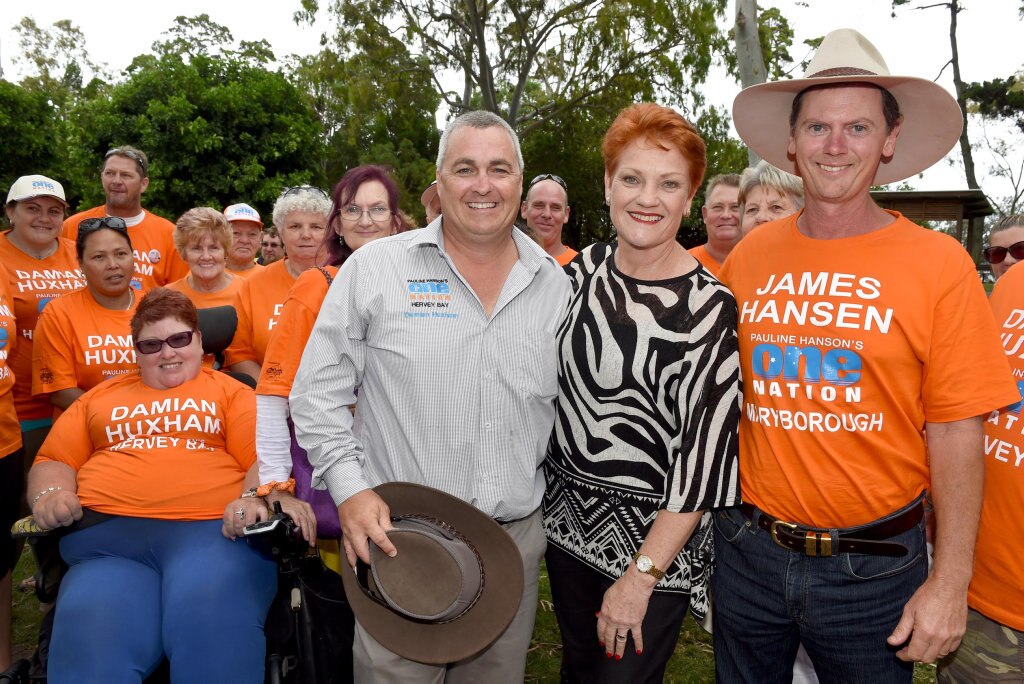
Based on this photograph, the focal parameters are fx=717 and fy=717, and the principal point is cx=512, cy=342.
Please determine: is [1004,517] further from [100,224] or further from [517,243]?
[100,224]

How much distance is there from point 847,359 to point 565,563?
115 centimetres

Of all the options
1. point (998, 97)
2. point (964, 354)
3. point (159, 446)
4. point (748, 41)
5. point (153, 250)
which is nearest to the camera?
point (964, 354)

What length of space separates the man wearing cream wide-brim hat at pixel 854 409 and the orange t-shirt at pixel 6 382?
11.9 ft

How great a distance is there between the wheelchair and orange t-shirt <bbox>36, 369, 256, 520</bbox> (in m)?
0.19

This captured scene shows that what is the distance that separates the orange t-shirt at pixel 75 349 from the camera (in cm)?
404

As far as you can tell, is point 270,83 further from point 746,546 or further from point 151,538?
point 746,546

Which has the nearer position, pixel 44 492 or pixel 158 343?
pixel 44 492

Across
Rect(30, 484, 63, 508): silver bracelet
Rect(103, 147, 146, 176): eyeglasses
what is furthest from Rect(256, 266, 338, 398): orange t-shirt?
Rect(103, 147, 146, 176): eyeglasses

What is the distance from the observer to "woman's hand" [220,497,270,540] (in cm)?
288

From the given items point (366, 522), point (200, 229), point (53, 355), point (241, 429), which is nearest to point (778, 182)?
point (366, 522)

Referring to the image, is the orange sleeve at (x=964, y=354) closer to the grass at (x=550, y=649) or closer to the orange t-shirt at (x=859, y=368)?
the orange t-shirt at (x=859, y=368)

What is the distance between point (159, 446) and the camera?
10.6ft

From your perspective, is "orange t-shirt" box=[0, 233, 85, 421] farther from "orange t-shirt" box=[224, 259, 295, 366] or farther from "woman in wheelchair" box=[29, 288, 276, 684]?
"woman in wheelchair" box=[29, 288, 276, 684]

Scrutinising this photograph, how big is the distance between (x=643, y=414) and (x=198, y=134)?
18604 mm
